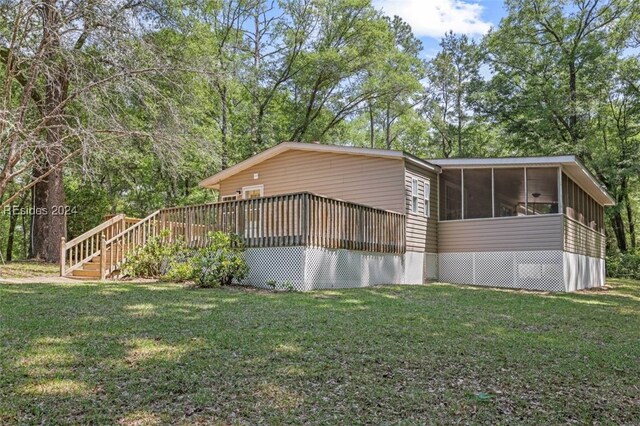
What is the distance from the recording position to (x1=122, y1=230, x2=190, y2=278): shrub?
36.8 ft

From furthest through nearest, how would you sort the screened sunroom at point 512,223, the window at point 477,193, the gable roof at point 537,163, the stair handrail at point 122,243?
the window at point 477,193 < the screened sunroom at point 512,223 < the gable roof at point 537,163 < the stair handrail at point 122,243

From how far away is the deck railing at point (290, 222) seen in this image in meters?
9.80

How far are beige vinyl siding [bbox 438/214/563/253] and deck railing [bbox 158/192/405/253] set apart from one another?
3.17 metres

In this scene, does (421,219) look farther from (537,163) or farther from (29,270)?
(29,270)

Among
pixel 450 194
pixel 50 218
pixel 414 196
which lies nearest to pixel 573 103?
pixel 450 194

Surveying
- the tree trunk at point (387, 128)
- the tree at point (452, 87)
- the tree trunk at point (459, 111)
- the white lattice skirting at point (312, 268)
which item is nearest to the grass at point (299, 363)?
the white lattice skirting at point (312, 268)

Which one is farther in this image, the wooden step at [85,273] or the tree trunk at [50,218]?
the tree trunk at [50,218]

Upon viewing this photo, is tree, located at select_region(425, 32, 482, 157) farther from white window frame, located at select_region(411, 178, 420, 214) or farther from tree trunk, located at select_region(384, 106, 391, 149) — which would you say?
white window frame, located at select_region(411, 178, 420, 214)

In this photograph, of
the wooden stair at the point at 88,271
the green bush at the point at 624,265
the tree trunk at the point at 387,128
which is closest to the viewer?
the wooden stair at the point at 88,271

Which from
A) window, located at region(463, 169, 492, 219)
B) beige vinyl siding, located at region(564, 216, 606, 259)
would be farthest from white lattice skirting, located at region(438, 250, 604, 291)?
window, located at region(463, 169, 492, 219)

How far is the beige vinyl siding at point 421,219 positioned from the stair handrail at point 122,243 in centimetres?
693

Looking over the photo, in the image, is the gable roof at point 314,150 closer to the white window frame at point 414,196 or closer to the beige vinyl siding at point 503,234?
the white window frame at point 414,196

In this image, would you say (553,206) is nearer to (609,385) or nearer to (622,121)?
(609,385)

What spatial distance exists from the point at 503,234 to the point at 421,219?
2.43m
